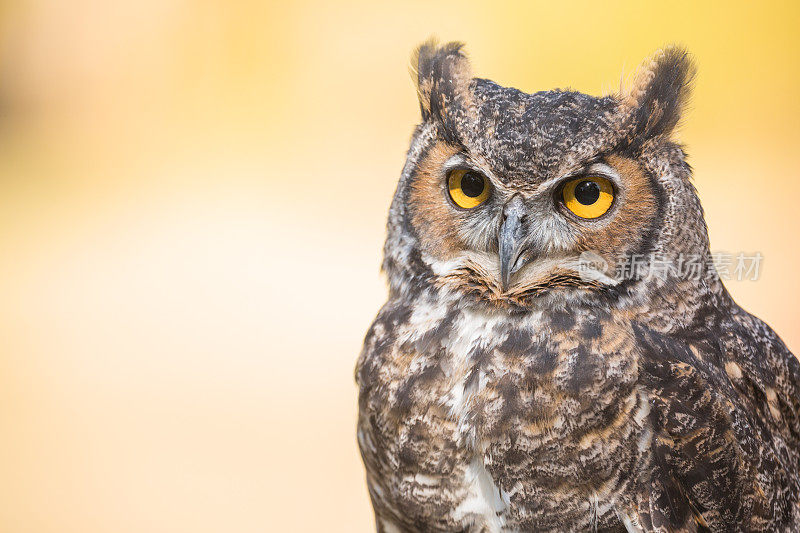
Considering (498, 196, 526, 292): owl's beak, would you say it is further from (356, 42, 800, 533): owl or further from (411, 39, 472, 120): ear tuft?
(411, 39, 472, 120): ear tuft

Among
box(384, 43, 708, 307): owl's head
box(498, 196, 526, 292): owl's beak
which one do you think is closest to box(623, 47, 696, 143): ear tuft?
box(384, 43, 708, 307): owl's head

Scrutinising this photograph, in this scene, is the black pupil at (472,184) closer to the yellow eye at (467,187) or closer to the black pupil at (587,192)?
the yellow eye at (467,187)

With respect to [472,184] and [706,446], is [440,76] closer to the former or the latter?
[472,184]

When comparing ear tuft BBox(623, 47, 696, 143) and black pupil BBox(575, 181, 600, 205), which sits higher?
ear tuft BBox(623, 47, 696, 143)

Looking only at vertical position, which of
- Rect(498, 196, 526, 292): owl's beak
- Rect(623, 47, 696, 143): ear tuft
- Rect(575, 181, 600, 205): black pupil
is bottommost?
Rect(498, 196, 526, 292): owl's beak

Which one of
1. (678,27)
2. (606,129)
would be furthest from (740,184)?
(606,129)

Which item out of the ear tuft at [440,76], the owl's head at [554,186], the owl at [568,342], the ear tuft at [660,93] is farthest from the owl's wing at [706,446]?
the ear tuft at [440,76]

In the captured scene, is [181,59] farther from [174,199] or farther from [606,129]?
[606,129]
